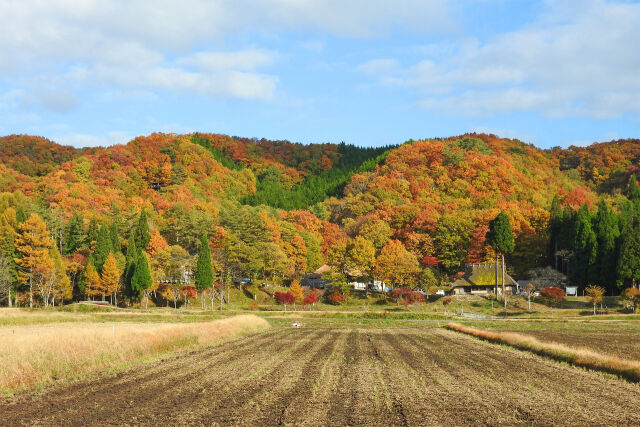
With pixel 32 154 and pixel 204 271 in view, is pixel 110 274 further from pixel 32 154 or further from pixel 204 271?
pixel 32 154

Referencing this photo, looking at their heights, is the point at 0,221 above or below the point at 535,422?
above

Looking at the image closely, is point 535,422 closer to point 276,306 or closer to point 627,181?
point 276,306

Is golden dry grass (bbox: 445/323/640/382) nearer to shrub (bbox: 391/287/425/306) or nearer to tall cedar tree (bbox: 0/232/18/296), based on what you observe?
shrub (bbox: 391/287/425/306)

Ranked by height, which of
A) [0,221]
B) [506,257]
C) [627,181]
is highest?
[627,181]

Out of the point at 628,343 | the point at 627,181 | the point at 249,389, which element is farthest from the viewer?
the point at 627,181

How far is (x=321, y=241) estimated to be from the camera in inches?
4668

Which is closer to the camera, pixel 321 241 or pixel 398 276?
pixel 398 276

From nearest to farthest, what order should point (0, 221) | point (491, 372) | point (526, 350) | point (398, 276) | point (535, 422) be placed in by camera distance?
1. point (535, 422)
2. point (491, 372)
3. point (526, 350)
4. point (0, 221)
5. point (398, 276)

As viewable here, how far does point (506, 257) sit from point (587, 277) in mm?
17815

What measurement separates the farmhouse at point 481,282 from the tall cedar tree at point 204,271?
1598 inches

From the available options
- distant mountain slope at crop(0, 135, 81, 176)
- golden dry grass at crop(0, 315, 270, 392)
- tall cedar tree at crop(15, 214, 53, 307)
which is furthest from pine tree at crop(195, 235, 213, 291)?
distant mountain slope at crop(0, 135, 81, 176)

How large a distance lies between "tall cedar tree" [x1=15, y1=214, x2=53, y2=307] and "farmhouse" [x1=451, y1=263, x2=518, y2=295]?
63.8m

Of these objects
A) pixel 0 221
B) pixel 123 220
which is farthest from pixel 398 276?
pixel 0 221

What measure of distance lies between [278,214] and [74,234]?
45823mm
